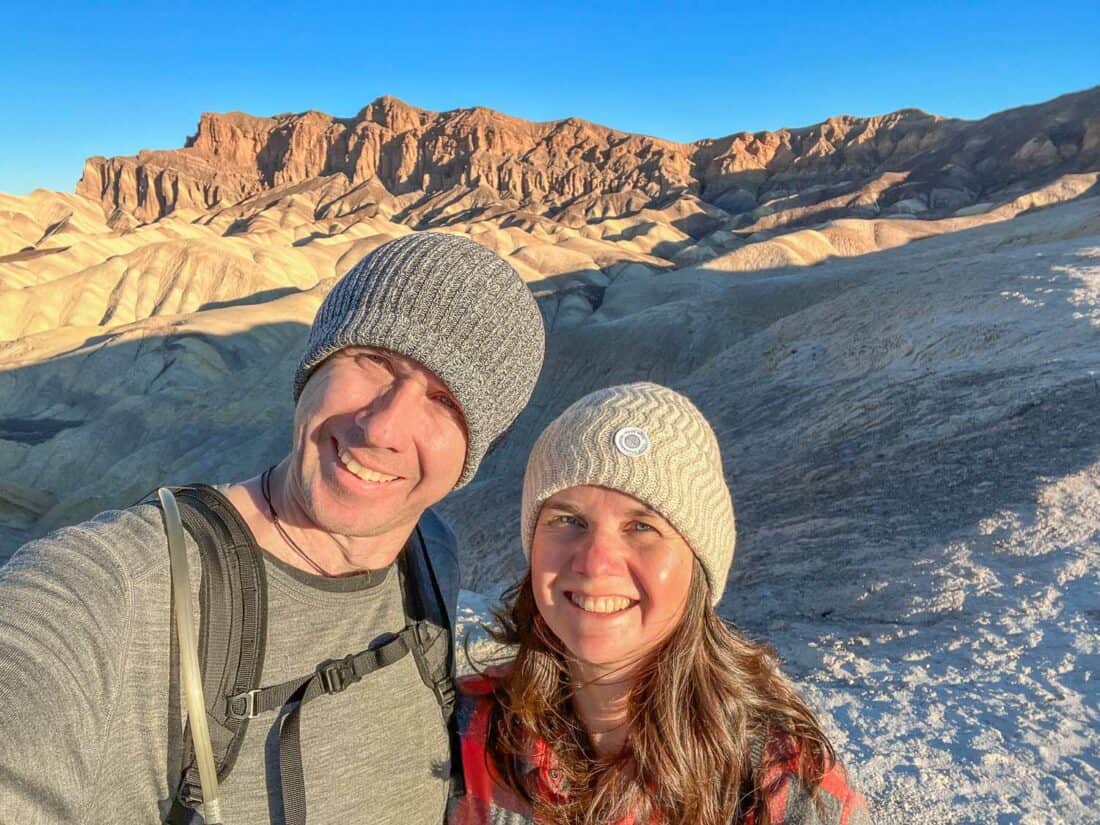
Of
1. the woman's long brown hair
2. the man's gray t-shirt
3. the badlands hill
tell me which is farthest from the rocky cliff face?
the man's gray t-shirt

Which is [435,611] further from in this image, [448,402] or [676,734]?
[676,734]

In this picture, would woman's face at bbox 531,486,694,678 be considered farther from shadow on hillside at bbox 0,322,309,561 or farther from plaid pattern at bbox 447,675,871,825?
shadow on hillside at bbox 0,322,309,561

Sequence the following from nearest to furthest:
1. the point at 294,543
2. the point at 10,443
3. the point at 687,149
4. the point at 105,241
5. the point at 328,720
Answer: the point at 328,720 < the point at 294,543 < the point at 10,443 < the point at 105,241 < the point at 687,149

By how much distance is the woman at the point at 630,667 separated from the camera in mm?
1946

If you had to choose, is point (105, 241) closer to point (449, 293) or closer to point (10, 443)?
point (10, 443)

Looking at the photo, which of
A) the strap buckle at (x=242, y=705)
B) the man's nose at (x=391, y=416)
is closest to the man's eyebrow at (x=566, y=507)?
the man's nose at (x=391, y=416)

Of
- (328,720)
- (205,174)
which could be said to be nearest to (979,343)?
(328,720)

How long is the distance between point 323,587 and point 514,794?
2.60 feet

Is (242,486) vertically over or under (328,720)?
over

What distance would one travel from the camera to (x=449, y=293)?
2.21 metres

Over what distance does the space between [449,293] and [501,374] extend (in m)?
0.29

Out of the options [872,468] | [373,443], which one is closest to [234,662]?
[373,443]

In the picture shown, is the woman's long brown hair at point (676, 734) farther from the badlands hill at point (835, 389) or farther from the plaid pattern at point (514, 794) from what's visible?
the badlands hill at point (835, 389)

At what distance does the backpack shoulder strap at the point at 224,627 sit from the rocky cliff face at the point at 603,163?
67792 mm
